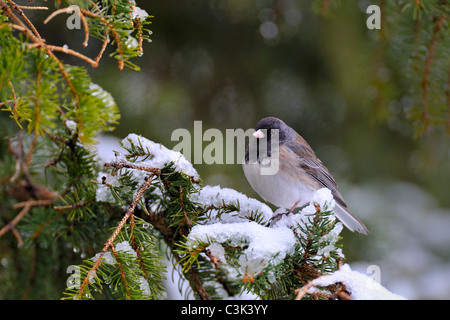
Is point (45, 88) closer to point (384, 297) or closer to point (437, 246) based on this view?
point (384, 297)

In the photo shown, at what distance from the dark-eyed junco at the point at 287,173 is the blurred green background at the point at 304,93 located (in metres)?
0.34

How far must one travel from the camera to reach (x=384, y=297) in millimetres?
749

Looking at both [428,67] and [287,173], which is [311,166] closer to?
[287,173]

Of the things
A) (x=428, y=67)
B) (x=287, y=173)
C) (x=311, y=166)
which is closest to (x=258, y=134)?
(x=287, y=173)

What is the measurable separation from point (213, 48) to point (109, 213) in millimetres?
1304

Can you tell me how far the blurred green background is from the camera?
195 centimetres

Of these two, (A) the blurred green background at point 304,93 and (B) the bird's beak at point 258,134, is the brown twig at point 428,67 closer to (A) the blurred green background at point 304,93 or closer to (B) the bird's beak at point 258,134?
(A) the blurred green background at point 304,93

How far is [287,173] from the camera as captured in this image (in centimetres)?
152

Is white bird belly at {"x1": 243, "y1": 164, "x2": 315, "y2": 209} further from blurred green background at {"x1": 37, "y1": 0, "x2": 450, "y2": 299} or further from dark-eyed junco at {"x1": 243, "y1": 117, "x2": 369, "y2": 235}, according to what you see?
blurred green background at {"x1": 37, "y1": 0, "x2": 450, "y2": 299}

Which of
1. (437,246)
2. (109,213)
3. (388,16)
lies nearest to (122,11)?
(109,213)

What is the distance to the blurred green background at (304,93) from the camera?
195 cm

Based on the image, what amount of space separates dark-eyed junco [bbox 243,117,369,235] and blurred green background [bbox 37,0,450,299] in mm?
343

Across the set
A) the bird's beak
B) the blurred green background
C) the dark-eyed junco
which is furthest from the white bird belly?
the blurred green background

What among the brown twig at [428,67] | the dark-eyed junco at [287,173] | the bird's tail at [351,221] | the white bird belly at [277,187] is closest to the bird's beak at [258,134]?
the dark-eyed junco at [287,173]
